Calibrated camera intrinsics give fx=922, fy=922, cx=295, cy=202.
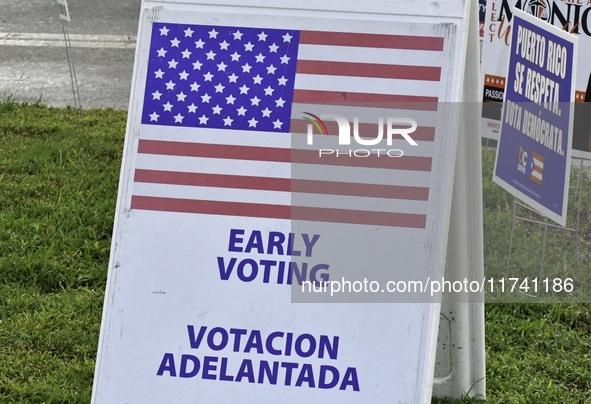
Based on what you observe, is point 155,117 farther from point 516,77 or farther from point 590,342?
point 590,342

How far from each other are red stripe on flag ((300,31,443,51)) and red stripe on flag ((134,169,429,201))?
1.43 ft

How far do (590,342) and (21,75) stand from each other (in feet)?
20.5

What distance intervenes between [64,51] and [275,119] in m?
7.13

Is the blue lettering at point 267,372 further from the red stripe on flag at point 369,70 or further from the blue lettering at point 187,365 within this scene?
the red stripe on flag at point 369,70

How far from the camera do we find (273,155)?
292 cm

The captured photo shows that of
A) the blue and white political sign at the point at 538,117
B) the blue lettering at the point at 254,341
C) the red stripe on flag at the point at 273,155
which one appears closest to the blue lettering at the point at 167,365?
the blue lettering at the point at 254,341

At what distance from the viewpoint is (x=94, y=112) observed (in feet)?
24.3

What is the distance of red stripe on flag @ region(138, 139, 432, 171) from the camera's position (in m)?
2.84

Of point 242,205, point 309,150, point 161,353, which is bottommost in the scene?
point 161,353

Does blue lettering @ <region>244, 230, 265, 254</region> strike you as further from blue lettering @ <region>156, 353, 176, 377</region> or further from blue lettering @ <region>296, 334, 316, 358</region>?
blue lettering @ <region>156, 353, 176, 377</region>

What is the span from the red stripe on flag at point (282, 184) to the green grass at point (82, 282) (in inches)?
48.7

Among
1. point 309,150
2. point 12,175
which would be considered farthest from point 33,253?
point 309,150

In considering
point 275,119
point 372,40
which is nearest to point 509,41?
point 372,40

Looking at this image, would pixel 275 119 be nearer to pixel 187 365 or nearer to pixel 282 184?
pixel 282 184
